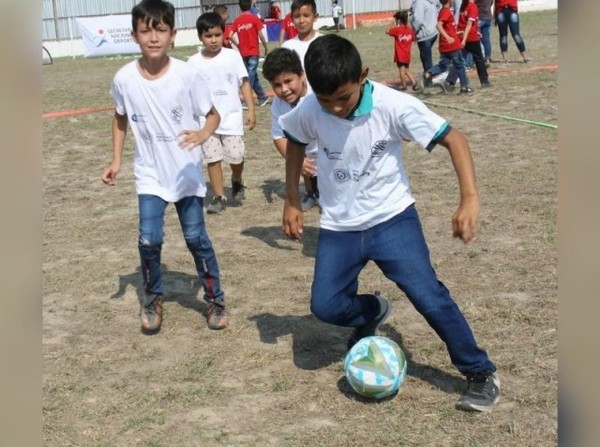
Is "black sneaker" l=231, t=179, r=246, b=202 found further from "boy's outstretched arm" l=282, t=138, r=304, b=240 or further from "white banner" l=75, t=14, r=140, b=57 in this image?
"white banner" l=75, t=14, r=140, b=57

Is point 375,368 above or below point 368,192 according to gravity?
below

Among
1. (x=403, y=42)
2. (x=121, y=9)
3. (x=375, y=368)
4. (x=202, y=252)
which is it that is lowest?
(x=375, y=368)

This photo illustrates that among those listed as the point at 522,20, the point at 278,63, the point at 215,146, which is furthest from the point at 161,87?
the point at 522,20

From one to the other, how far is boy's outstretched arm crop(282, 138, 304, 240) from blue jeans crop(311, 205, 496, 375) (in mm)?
170

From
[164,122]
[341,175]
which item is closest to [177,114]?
[164,122]

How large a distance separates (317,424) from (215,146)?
4428 millimetres

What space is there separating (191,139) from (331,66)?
1352 millimetres

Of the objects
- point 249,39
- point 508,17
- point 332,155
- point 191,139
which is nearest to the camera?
point 332,155

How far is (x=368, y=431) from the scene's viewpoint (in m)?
3.49

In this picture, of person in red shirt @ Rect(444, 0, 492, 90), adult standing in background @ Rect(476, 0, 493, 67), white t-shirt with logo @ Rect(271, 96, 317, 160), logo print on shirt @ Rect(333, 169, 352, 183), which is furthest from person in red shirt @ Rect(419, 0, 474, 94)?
logo print on shirt @ Rect(333, 169, 352, 183)

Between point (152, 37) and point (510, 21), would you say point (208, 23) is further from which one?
point (510, 21)

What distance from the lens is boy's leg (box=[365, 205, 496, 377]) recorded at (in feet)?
11.7

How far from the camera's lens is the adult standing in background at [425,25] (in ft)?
47.9

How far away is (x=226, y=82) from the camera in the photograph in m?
7.49
